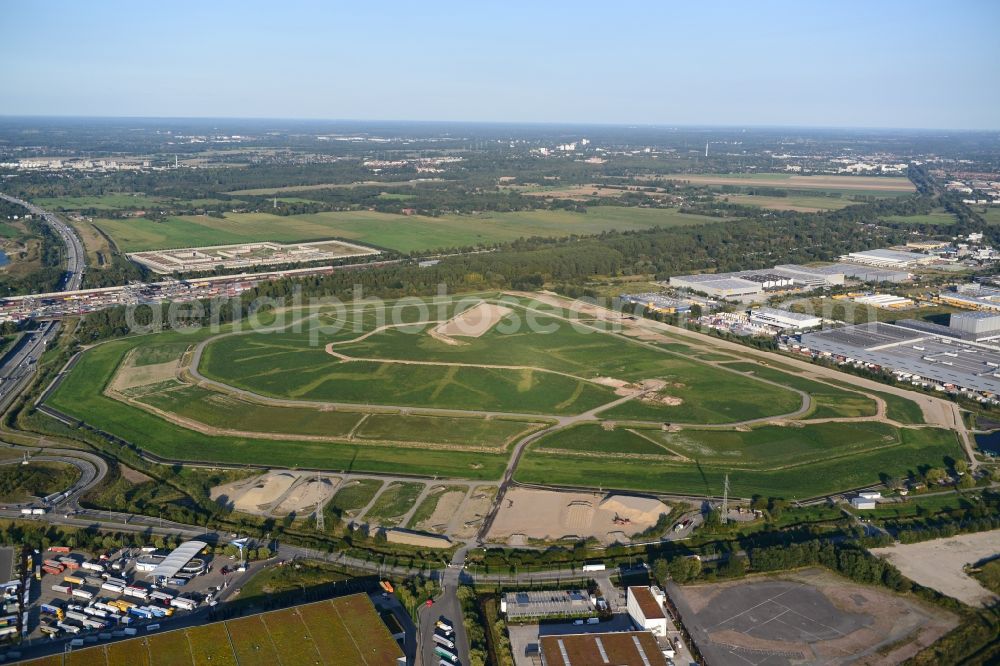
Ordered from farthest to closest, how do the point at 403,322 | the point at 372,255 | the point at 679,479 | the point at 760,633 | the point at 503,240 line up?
the point at 503,240 → the point at 372,255 → the point at 403,322 → the point at 679,479 → the point at 760,633

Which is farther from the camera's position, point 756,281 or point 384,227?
point 384,227

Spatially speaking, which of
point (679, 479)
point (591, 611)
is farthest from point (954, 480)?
point (591, 611)

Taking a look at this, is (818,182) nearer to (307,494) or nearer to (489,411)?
(489,411)

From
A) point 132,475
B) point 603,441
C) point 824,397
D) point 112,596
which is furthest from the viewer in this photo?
point 824,397

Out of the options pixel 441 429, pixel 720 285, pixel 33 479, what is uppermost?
pixel 720 285

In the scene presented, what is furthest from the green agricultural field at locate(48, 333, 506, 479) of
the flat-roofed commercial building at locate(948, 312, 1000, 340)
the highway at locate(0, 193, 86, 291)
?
the flat-roofed commercial building at locate(948, 312, 1000, 340)

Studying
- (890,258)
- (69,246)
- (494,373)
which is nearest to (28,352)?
(494,373)

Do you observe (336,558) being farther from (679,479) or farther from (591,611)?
(679,479)
